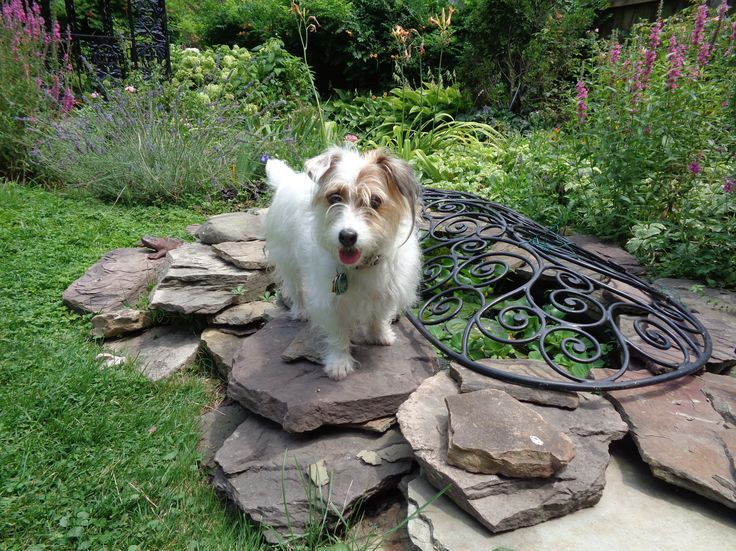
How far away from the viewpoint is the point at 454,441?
208 centimetres

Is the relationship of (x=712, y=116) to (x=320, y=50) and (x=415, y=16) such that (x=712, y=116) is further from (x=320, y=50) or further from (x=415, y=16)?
(x=320, y=50)

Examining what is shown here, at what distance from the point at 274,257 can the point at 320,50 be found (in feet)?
27.7

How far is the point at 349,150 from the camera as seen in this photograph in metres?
2.75

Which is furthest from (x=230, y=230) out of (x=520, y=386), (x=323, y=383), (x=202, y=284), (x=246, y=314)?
(x=520, y=386)

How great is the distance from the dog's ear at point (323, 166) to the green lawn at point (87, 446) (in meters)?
1.58

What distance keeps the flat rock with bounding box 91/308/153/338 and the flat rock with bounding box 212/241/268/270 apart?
0.72 m

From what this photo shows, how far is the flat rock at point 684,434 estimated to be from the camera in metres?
1.99

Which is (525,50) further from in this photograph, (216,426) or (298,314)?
(216,426)

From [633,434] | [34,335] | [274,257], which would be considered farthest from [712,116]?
[34,335]

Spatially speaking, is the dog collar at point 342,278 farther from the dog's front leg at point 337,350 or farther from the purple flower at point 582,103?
the purple flower at point 582,103

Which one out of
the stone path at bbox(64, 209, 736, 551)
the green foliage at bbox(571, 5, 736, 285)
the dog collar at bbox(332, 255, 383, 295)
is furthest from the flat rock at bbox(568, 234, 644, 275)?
the dog collar at bbox(332, 255, 383, 295)

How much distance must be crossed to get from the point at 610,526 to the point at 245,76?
8.38 metres

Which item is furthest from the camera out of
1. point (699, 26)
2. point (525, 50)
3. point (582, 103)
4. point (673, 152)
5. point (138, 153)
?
point (525, 50)

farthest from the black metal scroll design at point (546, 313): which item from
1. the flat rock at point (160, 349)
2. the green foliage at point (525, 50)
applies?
the green foliage at point (525, 50)
